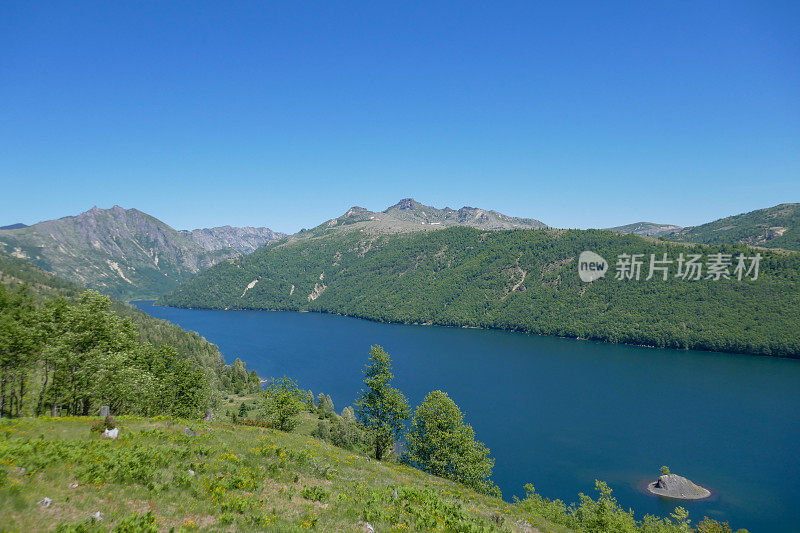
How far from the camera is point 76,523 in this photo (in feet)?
44.4

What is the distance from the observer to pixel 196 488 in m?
19.4

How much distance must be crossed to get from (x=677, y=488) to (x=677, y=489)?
21cm

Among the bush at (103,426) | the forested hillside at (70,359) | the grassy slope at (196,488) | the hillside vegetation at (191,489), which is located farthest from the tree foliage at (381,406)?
the forested hillside at (70,359)

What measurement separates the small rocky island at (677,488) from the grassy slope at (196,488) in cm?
7329

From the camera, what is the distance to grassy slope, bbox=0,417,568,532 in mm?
15992

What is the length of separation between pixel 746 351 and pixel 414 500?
25328cm

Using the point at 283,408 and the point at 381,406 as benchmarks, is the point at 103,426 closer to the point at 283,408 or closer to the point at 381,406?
the point at 283,408

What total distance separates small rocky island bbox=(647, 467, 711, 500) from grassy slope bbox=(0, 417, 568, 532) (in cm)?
7329

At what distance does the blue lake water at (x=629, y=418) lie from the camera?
83.8 metres

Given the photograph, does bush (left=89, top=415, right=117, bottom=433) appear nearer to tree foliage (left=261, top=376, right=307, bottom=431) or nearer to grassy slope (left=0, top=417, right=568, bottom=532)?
grassy slope (left=0, top=417, right=568, bottom=532)

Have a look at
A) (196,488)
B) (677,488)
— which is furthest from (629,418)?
(196,488)

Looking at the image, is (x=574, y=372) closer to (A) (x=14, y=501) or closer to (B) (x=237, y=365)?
(B) (x=237, y=365)

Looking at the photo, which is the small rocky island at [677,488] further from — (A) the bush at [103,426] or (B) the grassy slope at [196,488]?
(A) the bush at [103,426]

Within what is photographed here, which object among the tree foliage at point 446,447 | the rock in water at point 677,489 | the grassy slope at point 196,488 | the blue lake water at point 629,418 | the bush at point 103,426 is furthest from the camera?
the blue lake water at point 629,418
